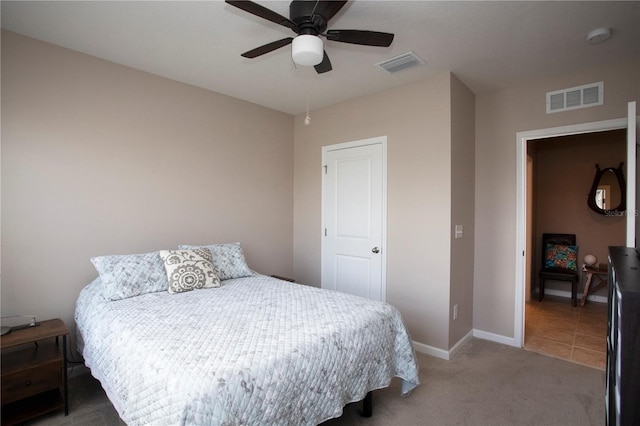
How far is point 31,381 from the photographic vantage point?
6.48 feet

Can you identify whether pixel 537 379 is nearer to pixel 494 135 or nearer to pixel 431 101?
pixel 494 135

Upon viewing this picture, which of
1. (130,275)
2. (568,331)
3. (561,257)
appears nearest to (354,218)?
(130,275)

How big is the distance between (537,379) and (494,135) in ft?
7.42

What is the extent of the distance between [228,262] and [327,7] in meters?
2.23

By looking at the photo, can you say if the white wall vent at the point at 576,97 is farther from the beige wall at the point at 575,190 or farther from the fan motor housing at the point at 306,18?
the fan motor housing at the point at 306,18

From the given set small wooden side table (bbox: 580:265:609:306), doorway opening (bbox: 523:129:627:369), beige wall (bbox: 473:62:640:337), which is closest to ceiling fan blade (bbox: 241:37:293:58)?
beige wall (bbox: 473:62:640:337)

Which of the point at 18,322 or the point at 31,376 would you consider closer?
the point at 31,376

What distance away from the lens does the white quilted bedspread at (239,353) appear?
133 cm

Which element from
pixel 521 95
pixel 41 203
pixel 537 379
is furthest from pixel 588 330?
pixel 41 203

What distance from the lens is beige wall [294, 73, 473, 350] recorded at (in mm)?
2957

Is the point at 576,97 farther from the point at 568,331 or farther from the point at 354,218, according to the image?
the point at 568,331

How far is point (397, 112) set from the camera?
3.28m

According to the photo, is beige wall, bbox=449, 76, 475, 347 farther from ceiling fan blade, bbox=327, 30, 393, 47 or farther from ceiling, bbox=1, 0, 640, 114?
ceiling fan blade, bbox=327, 30, 393, 47

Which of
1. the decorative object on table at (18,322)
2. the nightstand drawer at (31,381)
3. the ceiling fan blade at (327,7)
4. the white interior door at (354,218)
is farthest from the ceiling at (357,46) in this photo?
the nightstand drawer at (31,381)
